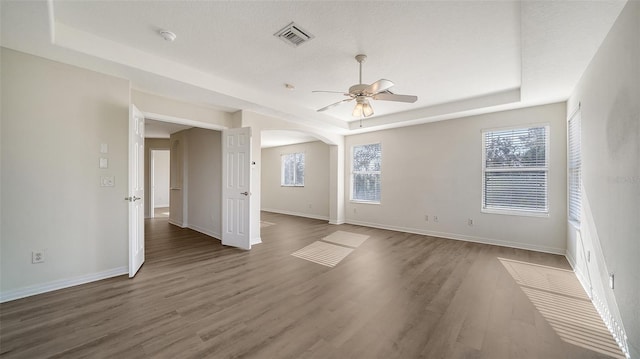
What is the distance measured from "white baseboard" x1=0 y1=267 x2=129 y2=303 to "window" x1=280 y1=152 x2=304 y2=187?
5.71m

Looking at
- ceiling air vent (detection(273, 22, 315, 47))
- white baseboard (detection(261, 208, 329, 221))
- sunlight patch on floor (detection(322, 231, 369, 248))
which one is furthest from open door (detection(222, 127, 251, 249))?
white baseboard (detection(261, 208, 329, 221))

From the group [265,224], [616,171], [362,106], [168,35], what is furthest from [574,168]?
[265,224]

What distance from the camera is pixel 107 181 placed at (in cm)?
306

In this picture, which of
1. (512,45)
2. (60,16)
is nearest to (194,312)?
(60,16)

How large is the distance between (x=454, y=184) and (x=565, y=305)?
2886mm

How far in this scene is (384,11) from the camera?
214 centimetres

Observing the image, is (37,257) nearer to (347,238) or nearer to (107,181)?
(107,181)

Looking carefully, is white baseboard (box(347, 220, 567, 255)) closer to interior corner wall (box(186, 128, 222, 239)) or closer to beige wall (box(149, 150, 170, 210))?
interior corner wall (box(186, 128, 222, 239))

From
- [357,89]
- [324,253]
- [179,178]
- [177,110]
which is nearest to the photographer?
[357,89]

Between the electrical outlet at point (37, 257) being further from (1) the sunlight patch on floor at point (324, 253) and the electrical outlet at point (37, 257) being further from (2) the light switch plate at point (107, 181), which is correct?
(1) the sunlight patch on floor at point (324, 253)

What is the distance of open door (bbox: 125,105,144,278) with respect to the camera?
3.01 metres

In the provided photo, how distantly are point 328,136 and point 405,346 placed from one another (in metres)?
5.11

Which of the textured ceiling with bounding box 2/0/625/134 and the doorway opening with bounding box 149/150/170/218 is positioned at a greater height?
the textured ceiling with bounding box 2/0/625/134

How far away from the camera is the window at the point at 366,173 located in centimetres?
636
